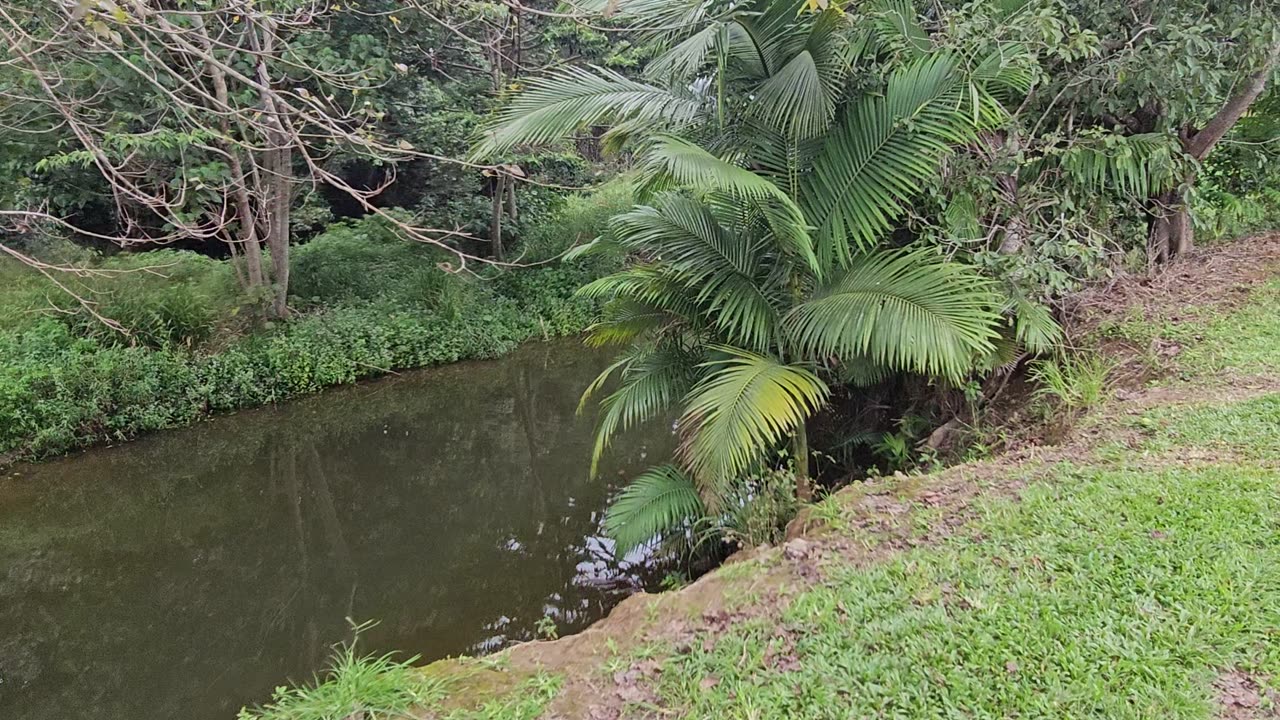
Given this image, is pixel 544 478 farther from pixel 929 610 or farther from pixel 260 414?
pixel 929 610

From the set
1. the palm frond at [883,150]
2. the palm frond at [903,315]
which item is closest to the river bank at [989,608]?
the palm frond at [903,315]

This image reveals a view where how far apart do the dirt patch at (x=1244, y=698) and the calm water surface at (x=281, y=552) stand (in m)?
2.86

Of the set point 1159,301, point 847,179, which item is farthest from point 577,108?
point 1159,301

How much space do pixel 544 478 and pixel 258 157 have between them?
551 centimetres

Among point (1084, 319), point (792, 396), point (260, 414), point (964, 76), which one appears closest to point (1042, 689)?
point (792, 396)

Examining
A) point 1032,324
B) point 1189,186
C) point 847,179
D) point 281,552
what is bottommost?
point 281,552

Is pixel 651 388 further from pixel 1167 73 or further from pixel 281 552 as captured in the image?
pixel 1167 73

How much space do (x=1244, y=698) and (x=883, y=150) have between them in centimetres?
280

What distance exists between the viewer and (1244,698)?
1840 mm

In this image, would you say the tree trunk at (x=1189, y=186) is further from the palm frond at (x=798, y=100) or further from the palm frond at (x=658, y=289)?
the palm frond at (x=658, y=289)

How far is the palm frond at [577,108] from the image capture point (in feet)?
12.0

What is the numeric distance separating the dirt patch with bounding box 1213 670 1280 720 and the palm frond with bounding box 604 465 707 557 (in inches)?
99.3

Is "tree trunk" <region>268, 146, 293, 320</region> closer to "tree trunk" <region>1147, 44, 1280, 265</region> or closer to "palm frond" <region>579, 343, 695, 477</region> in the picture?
"palm frond" <region>579, 343, 695, 477</region>

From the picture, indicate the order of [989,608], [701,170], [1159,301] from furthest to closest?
[1159,301] → [701,170] → [989,608]
